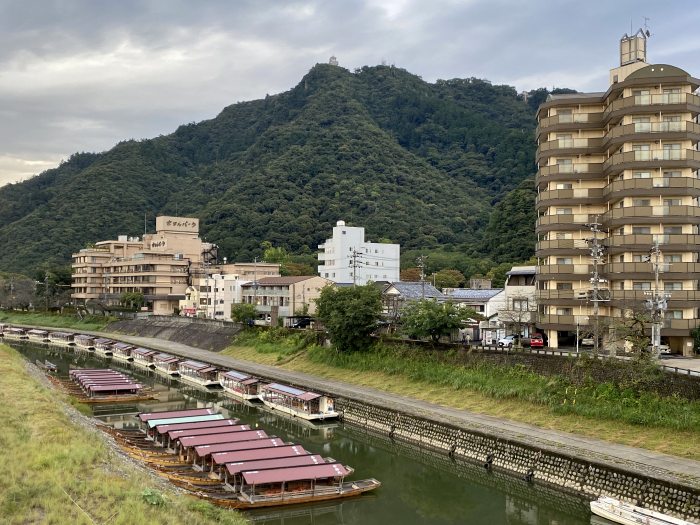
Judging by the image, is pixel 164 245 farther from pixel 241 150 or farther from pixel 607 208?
pixel 241 150

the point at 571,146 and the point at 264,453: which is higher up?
the point at 571,146

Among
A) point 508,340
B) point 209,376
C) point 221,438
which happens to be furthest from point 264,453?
point 209,376

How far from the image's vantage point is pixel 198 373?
54.9m

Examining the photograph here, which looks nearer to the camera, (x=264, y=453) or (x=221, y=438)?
(x=264, y=453)

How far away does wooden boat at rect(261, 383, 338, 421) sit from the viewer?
128 feet

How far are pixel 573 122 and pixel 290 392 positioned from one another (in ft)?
88.6

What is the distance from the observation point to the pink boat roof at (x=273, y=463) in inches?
1006

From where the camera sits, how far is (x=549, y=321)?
42594mm

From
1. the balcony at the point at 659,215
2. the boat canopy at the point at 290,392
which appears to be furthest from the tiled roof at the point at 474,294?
the boat canopy at the point at 290,392

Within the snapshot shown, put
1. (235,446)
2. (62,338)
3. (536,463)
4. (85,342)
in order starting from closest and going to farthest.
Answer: (536,463) → (235,446) → (85,342) → (62,338)

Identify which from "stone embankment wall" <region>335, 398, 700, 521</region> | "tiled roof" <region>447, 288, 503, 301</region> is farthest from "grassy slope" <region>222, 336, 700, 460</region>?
"tiled roof" <region>447, 288, 503, 301</region>

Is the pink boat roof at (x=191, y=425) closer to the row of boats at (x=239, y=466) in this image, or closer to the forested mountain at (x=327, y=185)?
the row of boats at (x=239, y=466)

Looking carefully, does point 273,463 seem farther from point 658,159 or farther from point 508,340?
point 658,159

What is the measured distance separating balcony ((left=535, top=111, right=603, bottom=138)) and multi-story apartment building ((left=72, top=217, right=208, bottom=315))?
243ft
